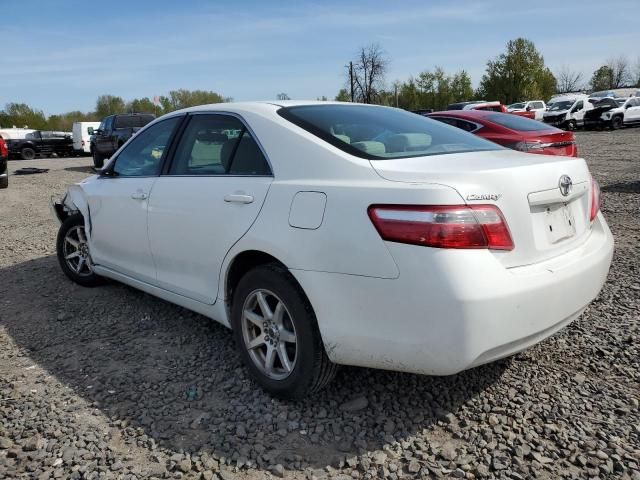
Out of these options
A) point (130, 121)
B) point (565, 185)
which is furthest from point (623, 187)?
point (130, 121)

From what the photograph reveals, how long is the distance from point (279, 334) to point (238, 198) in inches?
29.5

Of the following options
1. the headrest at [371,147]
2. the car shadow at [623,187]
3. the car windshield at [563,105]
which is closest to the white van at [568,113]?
the car windshield at [563,105]

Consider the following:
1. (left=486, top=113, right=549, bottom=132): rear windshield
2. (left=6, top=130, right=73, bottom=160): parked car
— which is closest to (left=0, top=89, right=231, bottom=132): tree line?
(left=6, top=130, right=73, bottom=160): parked car

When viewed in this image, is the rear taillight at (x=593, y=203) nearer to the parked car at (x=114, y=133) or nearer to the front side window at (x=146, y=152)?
the front side window at (x=146, y=152)

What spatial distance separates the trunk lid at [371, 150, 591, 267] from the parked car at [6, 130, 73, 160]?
1166 inches

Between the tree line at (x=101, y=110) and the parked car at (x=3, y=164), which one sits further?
the tree line at (x=101, y=110)

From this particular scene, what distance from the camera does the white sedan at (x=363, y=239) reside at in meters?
2.16

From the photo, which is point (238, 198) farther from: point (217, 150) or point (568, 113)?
point (568, 113)

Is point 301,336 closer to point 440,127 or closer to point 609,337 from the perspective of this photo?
point 440,127

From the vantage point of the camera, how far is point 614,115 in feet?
94.3

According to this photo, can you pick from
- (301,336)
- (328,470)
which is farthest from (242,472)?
(301,336)

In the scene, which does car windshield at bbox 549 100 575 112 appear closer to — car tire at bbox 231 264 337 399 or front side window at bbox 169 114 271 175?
front side window at bbox 169 114 271 175

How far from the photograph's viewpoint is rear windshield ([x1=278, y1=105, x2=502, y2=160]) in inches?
107

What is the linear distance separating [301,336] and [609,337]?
83.6 inches
